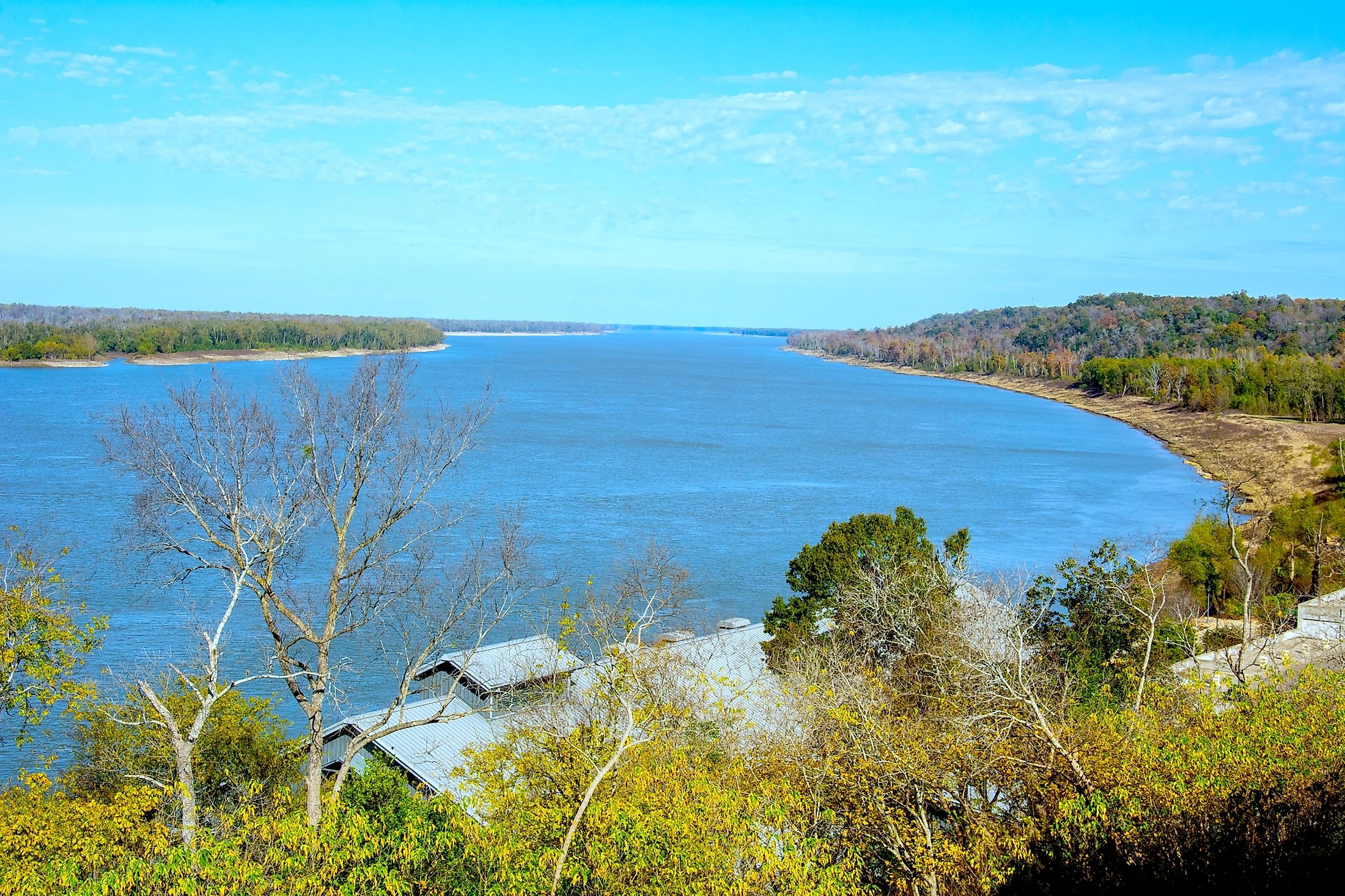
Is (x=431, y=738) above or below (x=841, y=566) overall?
below

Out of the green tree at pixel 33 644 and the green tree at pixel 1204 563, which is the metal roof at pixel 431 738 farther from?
the green tree at pixel 1204 563

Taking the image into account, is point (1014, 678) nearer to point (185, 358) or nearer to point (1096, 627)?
point (1096, 627)

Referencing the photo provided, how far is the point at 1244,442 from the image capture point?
6506 cm

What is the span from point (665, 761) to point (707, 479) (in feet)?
115

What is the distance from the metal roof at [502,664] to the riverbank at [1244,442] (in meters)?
18.7

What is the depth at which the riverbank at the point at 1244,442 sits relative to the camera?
4944cm

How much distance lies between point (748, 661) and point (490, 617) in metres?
6.02

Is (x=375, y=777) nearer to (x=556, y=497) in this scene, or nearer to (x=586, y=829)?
(x=586, y=829)

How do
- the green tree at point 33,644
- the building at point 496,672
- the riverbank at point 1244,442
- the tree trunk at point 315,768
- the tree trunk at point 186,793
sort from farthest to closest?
the riverbank at point 1244,442
the building at point 496,672
the green tree at point 33,644
the tree trunk at point 315,768
the tree trunk at point 186,793

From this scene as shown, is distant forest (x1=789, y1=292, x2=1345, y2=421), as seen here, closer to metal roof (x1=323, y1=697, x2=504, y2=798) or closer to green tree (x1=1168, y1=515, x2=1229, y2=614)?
green tree (x1=1168, y1=515, x2=1229, y2=614)

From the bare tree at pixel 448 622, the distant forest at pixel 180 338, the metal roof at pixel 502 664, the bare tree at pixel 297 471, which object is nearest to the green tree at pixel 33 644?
the bare tree at pixel 297 471

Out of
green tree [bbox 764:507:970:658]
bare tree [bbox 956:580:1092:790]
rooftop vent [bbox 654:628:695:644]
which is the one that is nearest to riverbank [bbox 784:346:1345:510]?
green tree [bbox 764:507:970:658]

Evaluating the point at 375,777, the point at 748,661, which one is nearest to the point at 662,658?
the point at 375,777

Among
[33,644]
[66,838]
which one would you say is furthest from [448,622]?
[33,644]
